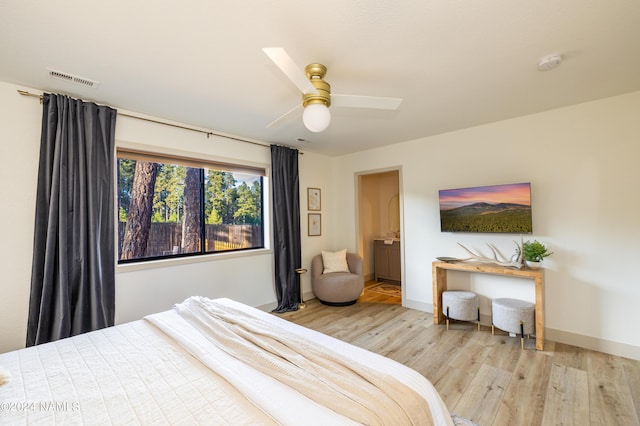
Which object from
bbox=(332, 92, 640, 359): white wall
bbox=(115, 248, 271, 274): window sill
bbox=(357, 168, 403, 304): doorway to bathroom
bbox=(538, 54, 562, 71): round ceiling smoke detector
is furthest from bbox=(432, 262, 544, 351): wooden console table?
bbox=(115, 248, 271, 274): window sill

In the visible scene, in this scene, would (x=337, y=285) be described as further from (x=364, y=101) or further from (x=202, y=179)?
(x=364, y=101)

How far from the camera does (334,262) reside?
4531mm

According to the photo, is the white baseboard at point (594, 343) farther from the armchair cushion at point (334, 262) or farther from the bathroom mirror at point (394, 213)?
the bathroom mirror at point (394, 213)

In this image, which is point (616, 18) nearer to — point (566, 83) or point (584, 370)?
point (566, 83)

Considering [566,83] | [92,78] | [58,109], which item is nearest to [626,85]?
[566,83]

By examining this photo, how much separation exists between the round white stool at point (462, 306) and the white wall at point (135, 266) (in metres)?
2.19

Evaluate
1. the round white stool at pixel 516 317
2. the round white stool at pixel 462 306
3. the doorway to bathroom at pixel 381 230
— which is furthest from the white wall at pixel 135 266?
the round white stool at pixel 516 317

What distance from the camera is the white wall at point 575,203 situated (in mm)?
2648

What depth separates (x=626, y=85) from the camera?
246cm

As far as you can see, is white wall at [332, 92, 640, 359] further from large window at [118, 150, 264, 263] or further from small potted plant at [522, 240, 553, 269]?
large window at [118, 150, 264, 263]

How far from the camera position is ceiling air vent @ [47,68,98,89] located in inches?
84.4

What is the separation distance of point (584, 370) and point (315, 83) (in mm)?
3328

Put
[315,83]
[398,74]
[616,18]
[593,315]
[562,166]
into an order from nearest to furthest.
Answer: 1. [616,18]
2. [315,83]
3. [398,74]
4. [593,315]
5. [562,166]

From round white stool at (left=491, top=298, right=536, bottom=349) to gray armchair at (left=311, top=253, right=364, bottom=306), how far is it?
1.83 metres
